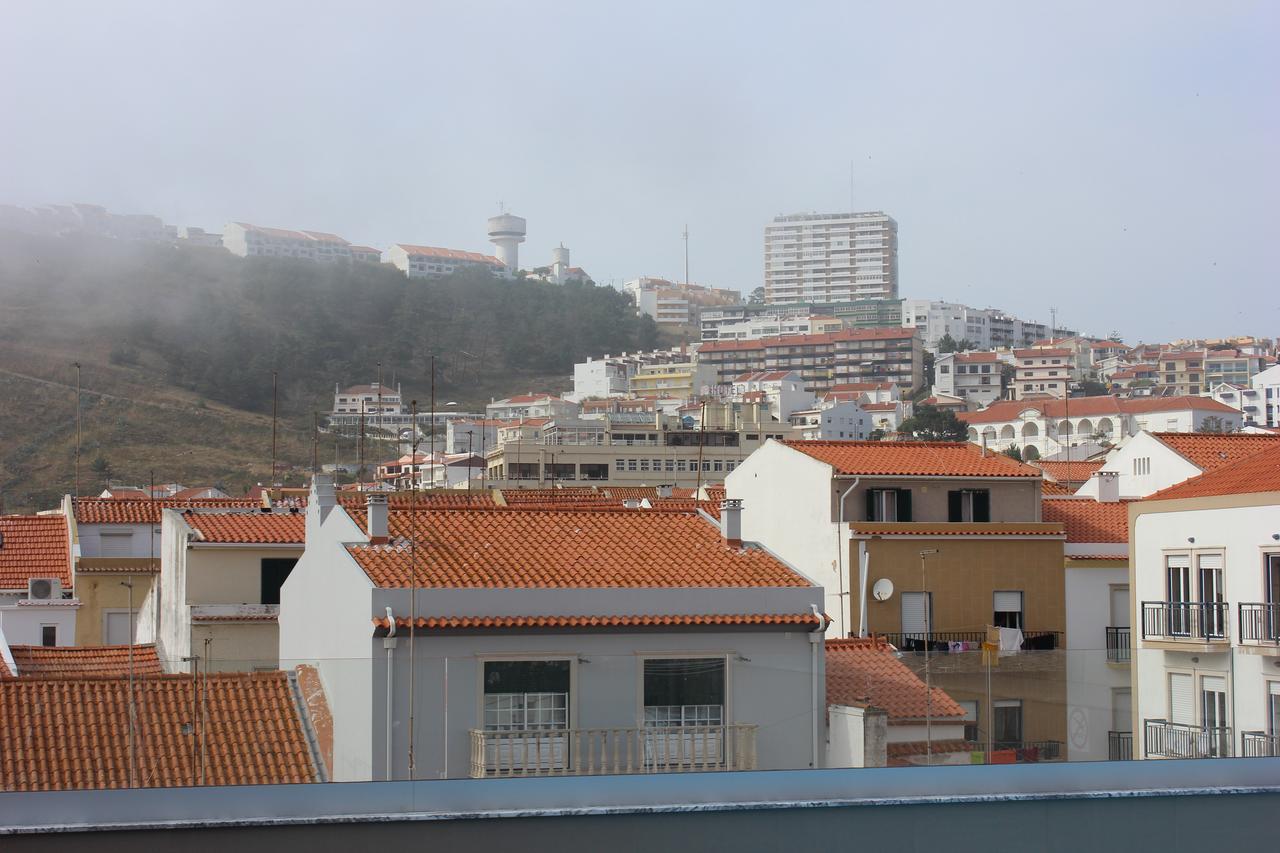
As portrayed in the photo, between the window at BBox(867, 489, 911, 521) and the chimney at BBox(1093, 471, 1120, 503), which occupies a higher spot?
the chimney at BBox(1093, 471, 1120, 503)

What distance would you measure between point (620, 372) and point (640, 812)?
165 meters

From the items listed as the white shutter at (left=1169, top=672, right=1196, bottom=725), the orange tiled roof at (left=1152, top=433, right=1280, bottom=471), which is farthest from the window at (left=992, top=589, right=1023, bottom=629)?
the white shutter at (left=1169, top=672, right=1196, bottom=725)

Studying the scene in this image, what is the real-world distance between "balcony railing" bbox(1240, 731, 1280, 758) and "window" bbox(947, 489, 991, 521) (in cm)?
2286

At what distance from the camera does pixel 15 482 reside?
92.4m

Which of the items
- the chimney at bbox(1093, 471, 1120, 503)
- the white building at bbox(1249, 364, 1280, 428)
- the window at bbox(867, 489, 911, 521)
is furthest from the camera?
the white building at bbox(1249, 364, 1280, 428)

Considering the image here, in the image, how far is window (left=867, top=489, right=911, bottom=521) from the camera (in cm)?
3061

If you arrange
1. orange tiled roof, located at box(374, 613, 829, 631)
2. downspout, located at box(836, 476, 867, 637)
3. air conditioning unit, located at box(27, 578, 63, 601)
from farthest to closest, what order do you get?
1. downspout, located at box(836, 476, 867, 637)
2. air conditioning unit, located at box(27, 578, 63, 601)
3. orange tiled roof, located at box(374, 613, 829, 631)

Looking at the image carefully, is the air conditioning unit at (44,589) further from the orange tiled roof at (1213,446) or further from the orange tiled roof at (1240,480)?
the orange tiled roof at (1213,446)

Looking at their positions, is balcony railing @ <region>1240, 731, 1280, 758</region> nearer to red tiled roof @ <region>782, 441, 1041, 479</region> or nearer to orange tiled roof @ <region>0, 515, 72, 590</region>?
red tiled roof @ <region>782, 441, 1041, 479</region>

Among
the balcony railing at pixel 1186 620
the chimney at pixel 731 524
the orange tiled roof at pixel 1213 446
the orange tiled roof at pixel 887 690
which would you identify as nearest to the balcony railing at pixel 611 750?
the orange tiled roof at pixel 887 690

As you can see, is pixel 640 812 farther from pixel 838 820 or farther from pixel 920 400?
pixel 920 400

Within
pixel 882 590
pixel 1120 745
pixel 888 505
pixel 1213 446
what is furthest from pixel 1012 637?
pixel 1120 745

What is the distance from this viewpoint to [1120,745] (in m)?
8.30

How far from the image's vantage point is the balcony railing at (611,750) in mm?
8523
